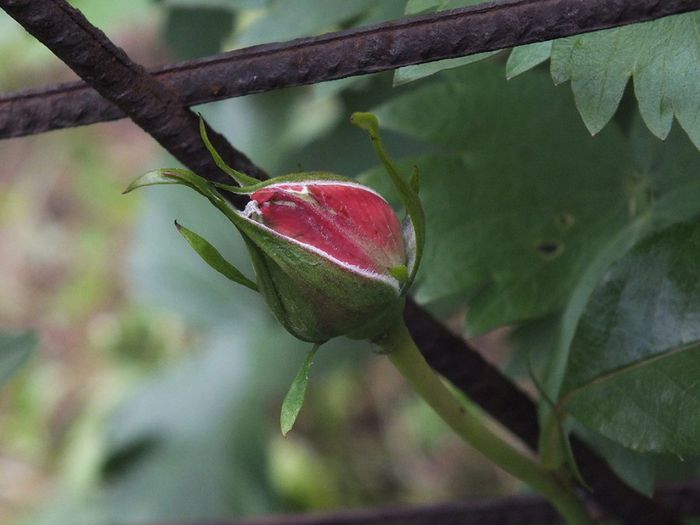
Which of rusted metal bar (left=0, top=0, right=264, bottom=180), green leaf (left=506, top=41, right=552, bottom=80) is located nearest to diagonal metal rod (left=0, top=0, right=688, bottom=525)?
rusted metal bar (left=0, top=0, right=264, bottom=180)

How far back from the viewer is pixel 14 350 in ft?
1.70

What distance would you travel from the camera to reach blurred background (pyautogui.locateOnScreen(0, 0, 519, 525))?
2.98 ft

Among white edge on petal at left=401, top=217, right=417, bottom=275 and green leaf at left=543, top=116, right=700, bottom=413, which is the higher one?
white edge on petal at left=401, top=217, right=417, bottom=275

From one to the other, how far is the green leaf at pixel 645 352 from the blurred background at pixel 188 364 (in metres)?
0.18

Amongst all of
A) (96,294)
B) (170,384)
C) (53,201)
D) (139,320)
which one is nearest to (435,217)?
(170,384)

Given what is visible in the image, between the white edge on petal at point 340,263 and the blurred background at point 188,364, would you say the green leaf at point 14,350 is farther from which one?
the white edge on petal at point 340,263

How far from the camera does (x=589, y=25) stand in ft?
1.06

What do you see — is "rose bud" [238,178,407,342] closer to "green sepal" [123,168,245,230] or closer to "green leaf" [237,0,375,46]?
"green sepal" [123,168,245,230]

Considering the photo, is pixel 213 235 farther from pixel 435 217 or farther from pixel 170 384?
pixel 435 217

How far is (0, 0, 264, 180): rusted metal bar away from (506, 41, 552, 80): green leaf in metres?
0.12

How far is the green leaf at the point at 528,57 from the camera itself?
424 mm

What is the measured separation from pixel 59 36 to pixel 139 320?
133 centimetres

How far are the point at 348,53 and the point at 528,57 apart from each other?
117 mm

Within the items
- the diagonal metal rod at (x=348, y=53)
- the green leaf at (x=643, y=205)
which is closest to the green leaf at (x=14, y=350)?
the diagonal metal rod at (x=348, y=53)
